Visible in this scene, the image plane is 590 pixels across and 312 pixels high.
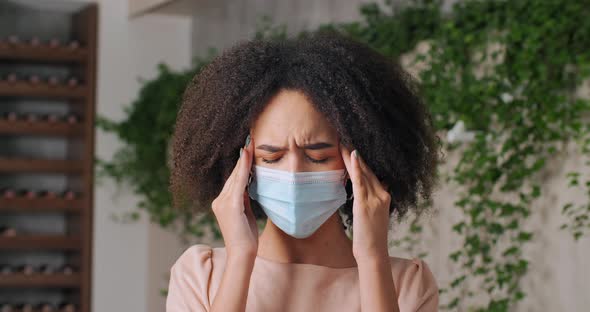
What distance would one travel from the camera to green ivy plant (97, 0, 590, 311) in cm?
277

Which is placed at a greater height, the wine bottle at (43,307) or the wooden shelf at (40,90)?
the wooden shelf at (40,90)

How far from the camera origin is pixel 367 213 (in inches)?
53.4

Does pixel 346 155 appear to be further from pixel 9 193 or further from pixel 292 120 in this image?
pixel 9 193

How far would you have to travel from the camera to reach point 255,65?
1464mm

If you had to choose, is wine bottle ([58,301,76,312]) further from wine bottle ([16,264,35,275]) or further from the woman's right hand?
the woman's right hand

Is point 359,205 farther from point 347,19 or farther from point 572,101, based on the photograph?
point 347,19

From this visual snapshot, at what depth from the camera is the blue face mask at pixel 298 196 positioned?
1385 millimetres

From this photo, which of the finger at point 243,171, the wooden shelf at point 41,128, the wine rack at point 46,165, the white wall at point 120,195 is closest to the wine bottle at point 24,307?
the wine rack at point 46,165

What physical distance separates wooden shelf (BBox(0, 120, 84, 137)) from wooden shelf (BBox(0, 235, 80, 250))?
0.67 meters

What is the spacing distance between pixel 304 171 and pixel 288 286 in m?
0.20

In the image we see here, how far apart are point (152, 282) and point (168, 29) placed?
5.61 feet

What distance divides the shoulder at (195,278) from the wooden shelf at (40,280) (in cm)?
421

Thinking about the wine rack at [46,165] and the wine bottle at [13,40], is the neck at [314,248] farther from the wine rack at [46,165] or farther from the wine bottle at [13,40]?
→ the wine bottle at [13,40]

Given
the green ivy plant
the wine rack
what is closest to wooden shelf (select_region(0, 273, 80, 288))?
the wine rack
